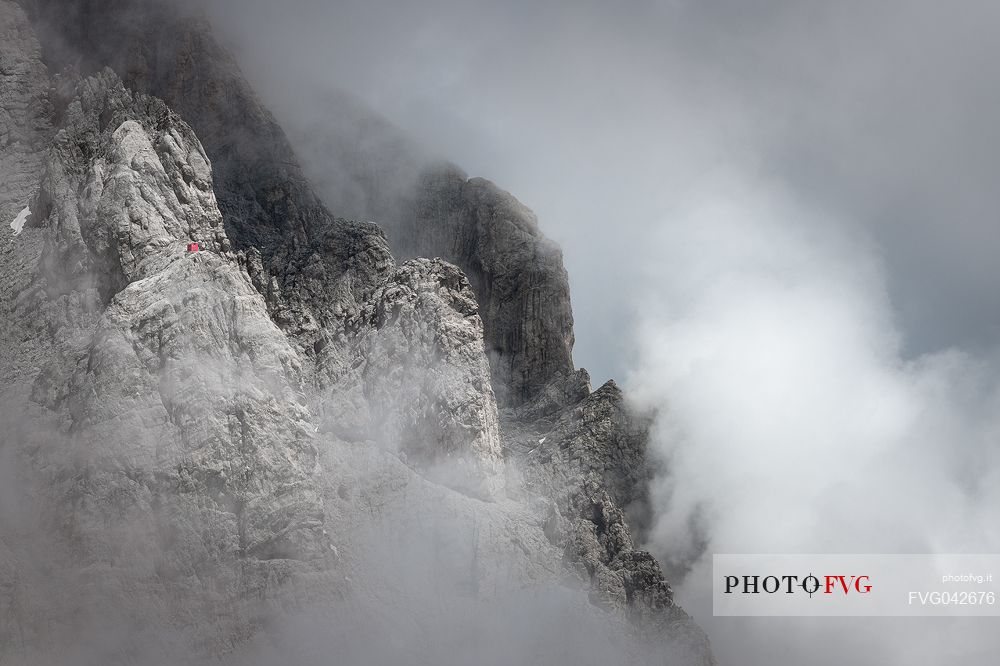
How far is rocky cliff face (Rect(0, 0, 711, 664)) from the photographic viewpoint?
81.6 metres

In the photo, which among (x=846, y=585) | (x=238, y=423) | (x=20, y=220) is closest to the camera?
(x=238, y=423)

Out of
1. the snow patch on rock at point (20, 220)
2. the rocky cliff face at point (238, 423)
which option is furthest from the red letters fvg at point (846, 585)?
the snow patch on rock at point (20, 220)

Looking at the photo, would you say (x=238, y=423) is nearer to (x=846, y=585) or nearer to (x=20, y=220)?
(x=20, y=220)

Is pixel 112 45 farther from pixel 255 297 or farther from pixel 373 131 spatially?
pixel 255 297

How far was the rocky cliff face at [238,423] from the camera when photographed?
8156 centimetres

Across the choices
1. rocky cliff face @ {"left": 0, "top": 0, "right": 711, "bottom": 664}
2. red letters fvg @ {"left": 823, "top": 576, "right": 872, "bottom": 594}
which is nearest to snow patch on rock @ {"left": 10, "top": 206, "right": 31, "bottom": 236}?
rocky cliff face @ {"left": 0, "top": 0, "right": 711, "bottom": 664}

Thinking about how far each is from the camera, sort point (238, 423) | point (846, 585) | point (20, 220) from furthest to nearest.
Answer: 1. point (846, 585)
2. point (20, 220)
3. point (238, 423)

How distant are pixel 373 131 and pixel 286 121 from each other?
1069 cm

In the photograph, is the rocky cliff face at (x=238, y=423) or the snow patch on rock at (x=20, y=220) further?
the snow patch on rock at (x=20, y=220)

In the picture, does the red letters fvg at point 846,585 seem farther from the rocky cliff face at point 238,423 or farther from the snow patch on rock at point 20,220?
the snow patch on rock at point 20,220

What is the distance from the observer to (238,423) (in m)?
85.9

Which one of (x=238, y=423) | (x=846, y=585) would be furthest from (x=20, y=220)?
(x=846, y=585)

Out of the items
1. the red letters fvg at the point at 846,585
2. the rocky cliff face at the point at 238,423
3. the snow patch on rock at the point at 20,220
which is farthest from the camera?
the red letters fvg at the point at 846,585

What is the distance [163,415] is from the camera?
8456 cm
